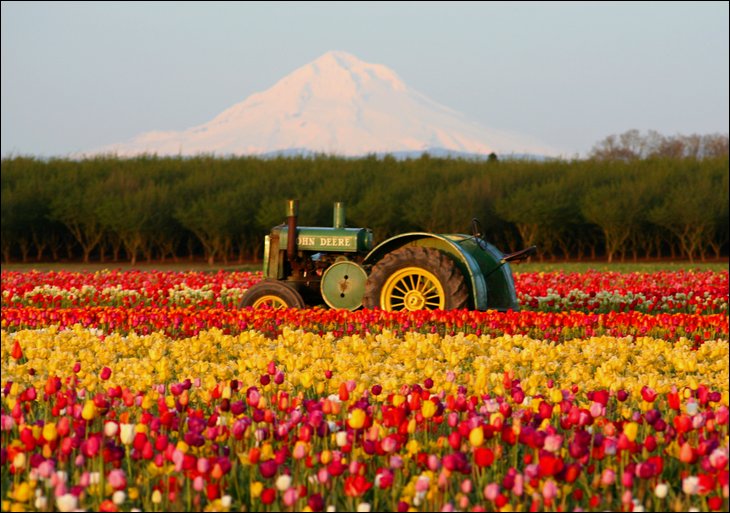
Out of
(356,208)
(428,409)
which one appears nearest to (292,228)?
(428,409)

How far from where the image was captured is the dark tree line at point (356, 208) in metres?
36.4

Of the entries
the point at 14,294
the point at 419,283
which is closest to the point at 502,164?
the point at 14,294

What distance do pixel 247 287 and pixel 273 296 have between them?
5.12 m

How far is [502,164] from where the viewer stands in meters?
42.1

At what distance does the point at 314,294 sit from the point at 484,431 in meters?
8.36

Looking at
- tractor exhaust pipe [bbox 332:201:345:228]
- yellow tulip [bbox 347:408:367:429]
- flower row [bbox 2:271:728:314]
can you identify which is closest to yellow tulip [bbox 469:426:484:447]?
yellow tulip [bbox 347:408:367:429]

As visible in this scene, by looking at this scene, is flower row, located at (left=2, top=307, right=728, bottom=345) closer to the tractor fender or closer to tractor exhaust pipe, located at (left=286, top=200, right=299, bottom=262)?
the tractor fender

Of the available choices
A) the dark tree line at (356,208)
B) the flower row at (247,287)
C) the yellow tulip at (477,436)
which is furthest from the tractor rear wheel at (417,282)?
the dark tree line at (356,208)

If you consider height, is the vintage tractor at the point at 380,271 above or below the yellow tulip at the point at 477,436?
above

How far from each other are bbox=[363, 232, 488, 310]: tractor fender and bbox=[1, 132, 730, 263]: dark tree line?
23497 mm

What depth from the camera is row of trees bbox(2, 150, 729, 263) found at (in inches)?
1433

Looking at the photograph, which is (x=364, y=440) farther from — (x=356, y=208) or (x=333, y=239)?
(x=356, y=208)

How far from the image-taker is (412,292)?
11.6 metres

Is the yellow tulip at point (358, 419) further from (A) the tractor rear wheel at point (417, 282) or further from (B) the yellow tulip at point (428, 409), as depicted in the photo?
(A) the tractor rear wheel at point (417, 282)
